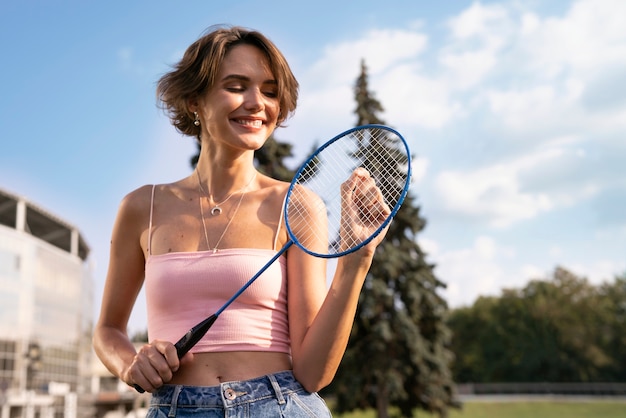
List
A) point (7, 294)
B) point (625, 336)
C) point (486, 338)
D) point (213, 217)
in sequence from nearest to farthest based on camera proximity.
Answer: point (213, 217) → point (7, 294) → point (625, 336) → point (486, 338)

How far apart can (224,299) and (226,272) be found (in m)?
0.09

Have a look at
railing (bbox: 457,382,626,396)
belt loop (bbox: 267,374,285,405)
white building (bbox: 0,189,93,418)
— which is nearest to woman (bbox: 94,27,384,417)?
belt loop (bbox: 267,374,285,405)

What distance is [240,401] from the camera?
211 cm

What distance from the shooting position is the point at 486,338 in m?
72.7

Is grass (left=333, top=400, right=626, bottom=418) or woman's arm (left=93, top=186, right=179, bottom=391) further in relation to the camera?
grass (left=333, top=400, right=626, bottom=418)

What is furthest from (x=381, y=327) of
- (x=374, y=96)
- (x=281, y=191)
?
(x=281, y=191)

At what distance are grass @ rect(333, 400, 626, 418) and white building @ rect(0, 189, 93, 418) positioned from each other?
2851 cm

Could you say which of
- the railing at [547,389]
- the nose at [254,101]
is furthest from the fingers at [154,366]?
the railing at [547,389]

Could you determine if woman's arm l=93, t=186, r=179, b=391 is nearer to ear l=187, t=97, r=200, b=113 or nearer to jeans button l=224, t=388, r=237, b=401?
ear l=187, t=97, r=200, b=113

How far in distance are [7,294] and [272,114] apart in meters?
50.9

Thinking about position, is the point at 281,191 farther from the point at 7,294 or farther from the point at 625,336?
the point at 625,336

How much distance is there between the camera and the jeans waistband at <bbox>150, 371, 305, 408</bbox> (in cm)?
211

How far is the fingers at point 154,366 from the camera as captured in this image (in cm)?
212

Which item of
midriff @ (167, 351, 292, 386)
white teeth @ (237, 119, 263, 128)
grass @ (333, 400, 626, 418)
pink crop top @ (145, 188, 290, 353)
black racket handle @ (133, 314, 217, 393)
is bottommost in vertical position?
grass @ (333, 400, 626, 418)
